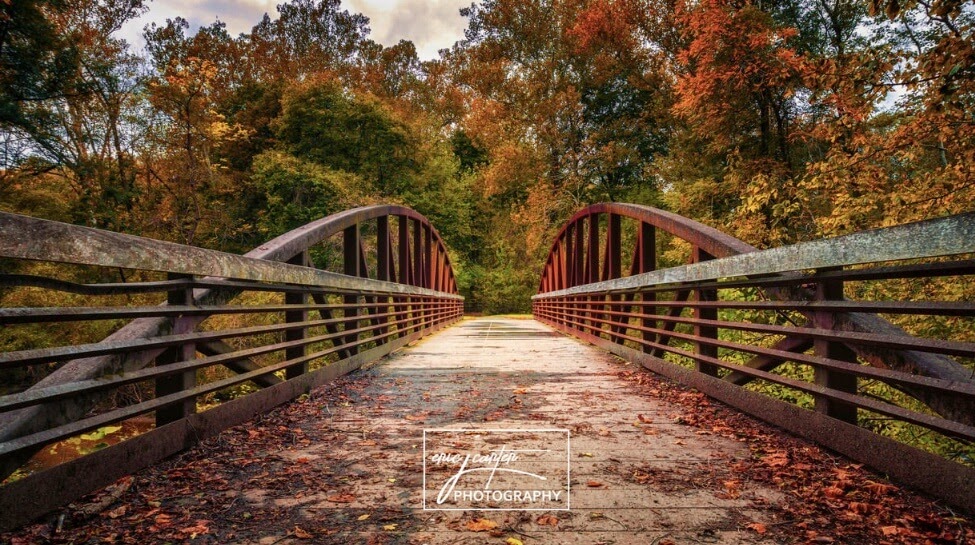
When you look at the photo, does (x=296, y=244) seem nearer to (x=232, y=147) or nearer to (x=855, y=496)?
(x=855, y=496)

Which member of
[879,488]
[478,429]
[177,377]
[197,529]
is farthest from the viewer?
[478,429]

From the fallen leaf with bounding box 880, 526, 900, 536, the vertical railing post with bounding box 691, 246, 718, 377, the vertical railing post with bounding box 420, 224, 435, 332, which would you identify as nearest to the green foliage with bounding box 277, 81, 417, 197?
the vertical railing post with bounding box 420, 224, 435, 332

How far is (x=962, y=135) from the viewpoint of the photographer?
6.06 m

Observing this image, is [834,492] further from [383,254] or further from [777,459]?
[383,254]

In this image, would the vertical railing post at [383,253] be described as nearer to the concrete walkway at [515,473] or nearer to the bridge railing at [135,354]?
the bridge railing at [135,354]

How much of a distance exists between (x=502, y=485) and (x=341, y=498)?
2.31 feet

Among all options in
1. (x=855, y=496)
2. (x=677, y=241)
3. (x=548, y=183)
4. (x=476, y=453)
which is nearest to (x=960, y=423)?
(x=855, y=496)

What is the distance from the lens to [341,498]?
2.36 metres

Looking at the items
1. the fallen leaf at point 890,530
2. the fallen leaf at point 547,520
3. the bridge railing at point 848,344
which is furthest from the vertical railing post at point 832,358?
the fallen leaf at point 547,520

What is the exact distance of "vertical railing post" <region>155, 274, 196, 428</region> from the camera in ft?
9.36

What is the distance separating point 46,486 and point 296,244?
2811 millimetres

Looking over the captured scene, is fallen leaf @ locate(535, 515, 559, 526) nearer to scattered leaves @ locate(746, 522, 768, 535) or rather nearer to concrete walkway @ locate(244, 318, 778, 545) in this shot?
concrete walkway @ locate(244, 318, 778, 545)

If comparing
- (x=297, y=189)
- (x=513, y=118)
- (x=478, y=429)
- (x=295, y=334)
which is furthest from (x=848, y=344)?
(x=297, y=189)

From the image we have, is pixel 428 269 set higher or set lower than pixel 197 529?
higher
